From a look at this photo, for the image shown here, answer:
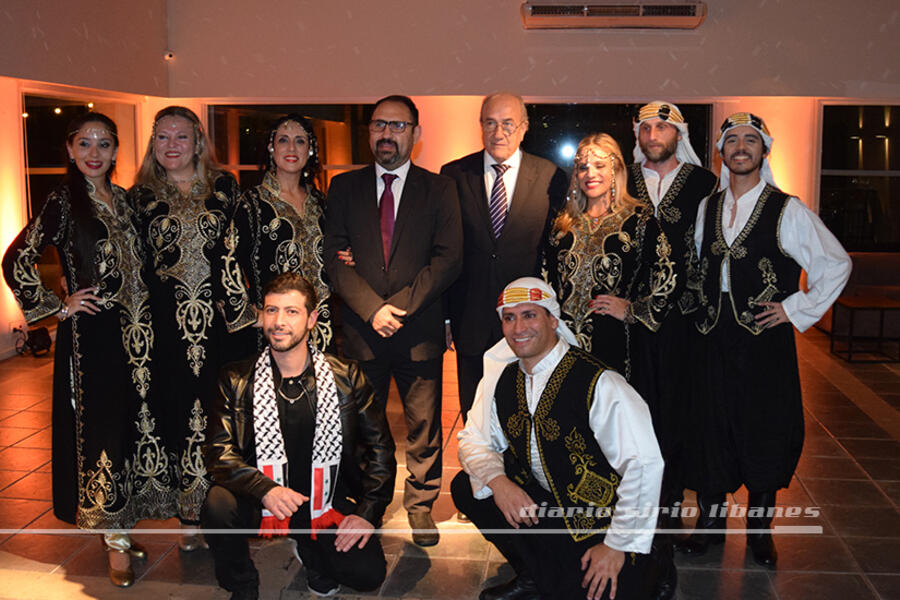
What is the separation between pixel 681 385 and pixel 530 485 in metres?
1.01

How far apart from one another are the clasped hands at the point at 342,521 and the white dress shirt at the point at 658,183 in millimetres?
1696

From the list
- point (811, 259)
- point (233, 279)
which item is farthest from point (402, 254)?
point (811, 259)

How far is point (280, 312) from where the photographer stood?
9.74 ft

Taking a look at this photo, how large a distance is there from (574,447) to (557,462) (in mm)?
87

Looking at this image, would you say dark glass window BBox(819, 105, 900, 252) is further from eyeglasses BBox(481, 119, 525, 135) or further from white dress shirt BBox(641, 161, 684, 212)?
eyeglasses BBox(481, 119, 525, 135)

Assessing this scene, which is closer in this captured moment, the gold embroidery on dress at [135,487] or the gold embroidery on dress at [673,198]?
the gold embroidery on dress at [135,487]

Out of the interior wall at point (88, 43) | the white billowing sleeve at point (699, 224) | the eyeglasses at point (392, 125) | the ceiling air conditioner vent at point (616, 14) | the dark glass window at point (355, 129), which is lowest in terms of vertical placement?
the white billowing sleeve at point (699, 224)

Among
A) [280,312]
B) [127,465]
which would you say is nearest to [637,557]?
[280,312]

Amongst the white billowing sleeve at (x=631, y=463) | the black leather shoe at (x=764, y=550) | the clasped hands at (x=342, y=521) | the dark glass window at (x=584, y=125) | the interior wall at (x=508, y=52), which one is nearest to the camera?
the white billowing sleeve at (x=631, y=463)

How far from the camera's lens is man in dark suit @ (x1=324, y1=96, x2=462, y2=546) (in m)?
3.46

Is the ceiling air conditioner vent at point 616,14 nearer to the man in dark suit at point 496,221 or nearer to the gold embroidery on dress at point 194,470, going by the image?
the man in dark suit at point 496,221

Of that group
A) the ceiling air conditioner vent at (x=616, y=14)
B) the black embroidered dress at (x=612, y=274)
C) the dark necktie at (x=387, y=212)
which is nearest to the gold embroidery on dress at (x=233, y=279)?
the dark necktie at (x=387, y=212)

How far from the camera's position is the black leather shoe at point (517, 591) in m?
3.03

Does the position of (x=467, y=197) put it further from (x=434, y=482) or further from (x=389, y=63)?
(x=389, y=63)
